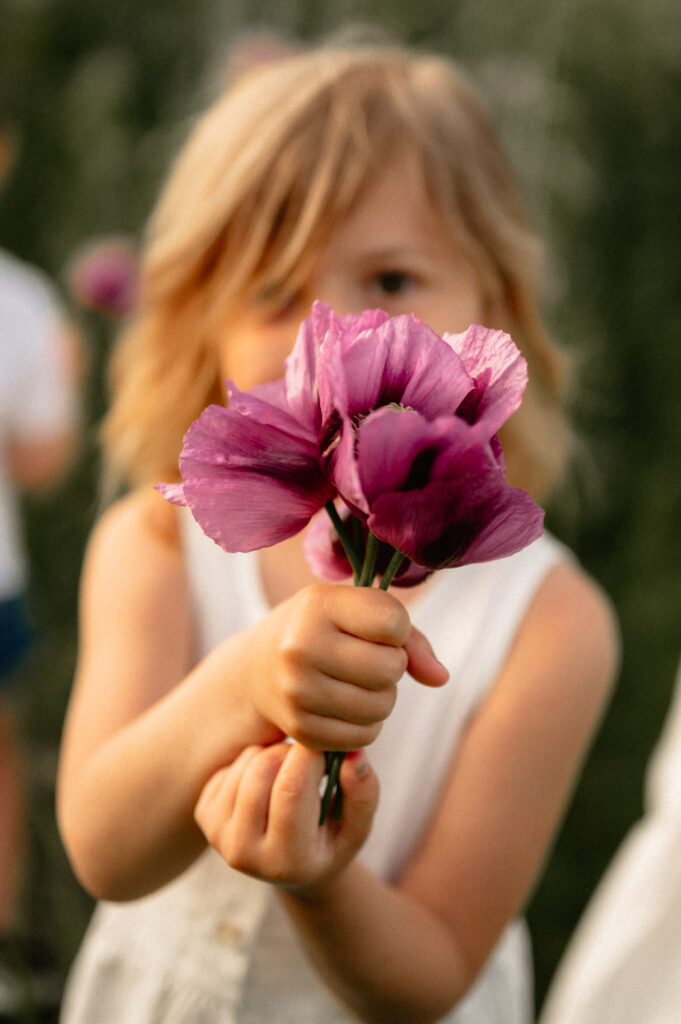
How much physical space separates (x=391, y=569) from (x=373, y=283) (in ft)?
0.72

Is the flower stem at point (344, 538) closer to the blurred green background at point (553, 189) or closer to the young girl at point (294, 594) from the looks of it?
the young girl at point (294, 594)

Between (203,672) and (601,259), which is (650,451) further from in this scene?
(203,672)

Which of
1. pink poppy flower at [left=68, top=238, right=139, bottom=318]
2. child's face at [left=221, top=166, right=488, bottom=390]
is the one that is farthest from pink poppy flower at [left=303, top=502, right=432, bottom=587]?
pink poppy flower at [left=68, top=238, right=139, bottom=318]

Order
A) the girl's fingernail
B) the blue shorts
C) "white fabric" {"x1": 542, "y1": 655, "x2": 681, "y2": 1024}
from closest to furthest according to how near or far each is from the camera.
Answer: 1. the girl's fingernail
2. "white fabric" {"x1": 542, "y1": 655, "x2": 681, "y2": 1024}
3. the blue shorts

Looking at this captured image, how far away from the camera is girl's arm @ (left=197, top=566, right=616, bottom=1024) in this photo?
0.32 meters

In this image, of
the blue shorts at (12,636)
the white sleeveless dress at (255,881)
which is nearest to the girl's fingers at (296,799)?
the white sleeveless dress at (255,881)

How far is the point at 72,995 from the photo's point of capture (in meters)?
0.58

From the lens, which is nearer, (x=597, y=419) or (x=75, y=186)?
(x=597, y=419)

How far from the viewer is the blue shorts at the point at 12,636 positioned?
47.1 inches

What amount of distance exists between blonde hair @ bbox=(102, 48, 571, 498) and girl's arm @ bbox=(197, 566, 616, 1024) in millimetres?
92

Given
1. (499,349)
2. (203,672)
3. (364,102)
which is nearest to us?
(499,349)

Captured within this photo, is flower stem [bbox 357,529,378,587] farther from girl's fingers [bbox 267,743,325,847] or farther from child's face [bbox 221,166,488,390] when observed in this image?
child's face [bbox 221,166,488,390]

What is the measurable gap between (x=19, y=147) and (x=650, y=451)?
4.24 feet

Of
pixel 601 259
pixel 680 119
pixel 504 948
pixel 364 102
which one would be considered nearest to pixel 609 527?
pixel 601 259
